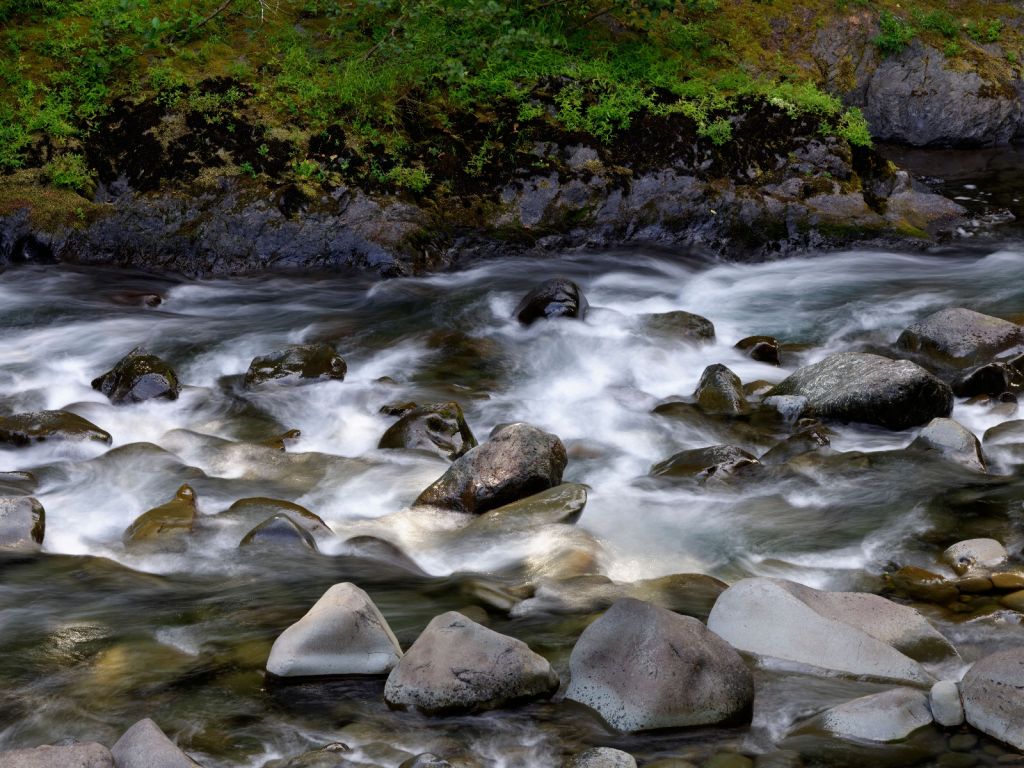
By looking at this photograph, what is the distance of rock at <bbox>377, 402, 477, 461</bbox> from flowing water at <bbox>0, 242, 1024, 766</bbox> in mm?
141

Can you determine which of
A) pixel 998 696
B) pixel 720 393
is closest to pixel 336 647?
pixel 998 696

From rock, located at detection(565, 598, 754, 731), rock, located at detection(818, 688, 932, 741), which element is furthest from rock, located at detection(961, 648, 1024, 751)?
rock, located at detection(565, 598, 754, 731)

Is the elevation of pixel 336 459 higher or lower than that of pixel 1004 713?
lower

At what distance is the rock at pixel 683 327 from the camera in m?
9.21

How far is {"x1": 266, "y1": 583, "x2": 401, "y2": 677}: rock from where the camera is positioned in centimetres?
391

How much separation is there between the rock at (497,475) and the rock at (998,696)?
9.99ft

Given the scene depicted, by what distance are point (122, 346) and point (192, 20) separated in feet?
16.8

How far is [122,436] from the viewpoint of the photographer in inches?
290

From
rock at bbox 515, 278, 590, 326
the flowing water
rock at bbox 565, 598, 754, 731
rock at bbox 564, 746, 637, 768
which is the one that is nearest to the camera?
rock at bbox 564, 746, 637, 768

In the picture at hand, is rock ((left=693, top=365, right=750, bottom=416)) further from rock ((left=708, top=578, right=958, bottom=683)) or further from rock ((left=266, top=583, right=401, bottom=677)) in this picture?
rock ((left=266, top=583, right=401, bottom=677))

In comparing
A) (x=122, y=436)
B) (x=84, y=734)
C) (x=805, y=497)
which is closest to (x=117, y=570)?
(x=84, y=734)

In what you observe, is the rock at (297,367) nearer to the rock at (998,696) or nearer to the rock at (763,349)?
the rock at (763,349)

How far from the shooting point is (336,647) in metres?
3.95

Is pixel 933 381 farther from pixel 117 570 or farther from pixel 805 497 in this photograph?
pixel 117 570
